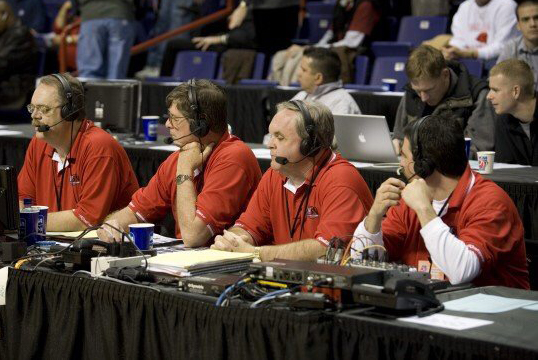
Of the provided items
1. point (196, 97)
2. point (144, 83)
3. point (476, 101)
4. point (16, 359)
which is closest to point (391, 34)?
point (144, 83)

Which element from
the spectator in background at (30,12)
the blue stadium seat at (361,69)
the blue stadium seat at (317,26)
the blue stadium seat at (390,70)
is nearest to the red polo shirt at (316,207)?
the blue stadium seat at (390,70)

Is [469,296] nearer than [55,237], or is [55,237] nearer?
[469,296]

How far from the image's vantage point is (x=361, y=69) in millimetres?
9594

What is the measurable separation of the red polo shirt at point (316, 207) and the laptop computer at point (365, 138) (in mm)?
1665

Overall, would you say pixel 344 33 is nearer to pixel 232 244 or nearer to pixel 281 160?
pixel 281 160

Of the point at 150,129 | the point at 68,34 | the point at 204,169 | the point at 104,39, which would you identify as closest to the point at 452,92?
the point at 150,129

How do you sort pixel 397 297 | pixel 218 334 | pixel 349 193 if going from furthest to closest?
pixel 349 193, pixel 218 334, pixel 397 297

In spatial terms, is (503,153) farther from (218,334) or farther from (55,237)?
(218,334)

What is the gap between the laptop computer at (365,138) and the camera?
5953 mm

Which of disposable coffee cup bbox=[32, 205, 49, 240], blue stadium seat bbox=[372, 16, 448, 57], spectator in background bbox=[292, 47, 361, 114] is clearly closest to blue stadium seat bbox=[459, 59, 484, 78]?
blue stadium seat bbox=[372, 16, 448, 57]

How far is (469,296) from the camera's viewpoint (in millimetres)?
3258

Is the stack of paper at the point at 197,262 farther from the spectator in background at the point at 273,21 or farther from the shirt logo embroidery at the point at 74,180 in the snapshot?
the spectator in background at the point at 273,21

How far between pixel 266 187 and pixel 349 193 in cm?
43

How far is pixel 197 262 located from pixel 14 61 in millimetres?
7689
